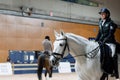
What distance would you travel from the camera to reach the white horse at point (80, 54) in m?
5.92

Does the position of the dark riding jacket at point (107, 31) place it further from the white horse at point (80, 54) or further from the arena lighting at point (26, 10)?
the arena lighting at point (26, 10)

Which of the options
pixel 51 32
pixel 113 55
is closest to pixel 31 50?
pixel 51 32

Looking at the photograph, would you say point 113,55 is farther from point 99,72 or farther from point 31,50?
point 31,50

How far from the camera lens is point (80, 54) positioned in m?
6.16

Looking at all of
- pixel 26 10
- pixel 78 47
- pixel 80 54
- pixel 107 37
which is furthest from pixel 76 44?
pixel 26 10

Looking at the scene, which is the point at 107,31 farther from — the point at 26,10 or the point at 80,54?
the point at 26,10

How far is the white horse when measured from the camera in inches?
233

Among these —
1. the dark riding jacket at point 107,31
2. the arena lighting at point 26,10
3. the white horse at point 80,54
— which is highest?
the arena lighting at point 26,10

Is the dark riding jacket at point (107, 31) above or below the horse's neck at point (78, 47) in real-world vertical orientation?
above

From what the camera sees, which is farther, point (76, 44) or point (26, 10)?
point (26, 10)

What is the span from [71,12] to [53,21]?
194 cm

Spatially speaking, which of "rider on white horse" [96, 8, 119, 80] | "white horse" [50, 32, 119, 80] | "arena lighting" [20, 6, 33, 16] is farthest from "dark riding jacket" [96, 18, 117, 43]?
"arena lighting" [20, 6, 33, 16]

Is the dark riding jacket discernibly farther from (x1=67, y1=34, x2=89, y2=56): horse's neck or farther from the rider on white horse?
(x1=67, y1=34, x2=89, y2=56): horse's neck

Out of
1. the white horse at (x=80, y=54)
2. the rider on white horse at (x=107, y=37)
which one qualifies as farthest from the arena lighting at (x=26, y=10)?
the white horse at (x=80, y=54)
